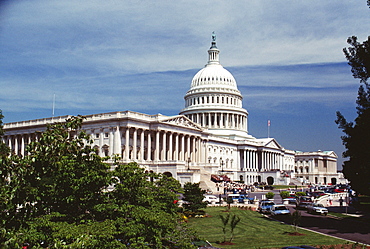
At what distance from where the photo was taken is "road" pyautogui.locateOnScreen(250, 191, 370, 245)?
120ft

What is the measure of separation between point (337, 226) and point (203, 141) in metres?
75.6

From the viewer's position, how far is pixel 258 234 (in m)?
36.9

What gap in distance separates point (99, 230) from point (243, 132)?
140m

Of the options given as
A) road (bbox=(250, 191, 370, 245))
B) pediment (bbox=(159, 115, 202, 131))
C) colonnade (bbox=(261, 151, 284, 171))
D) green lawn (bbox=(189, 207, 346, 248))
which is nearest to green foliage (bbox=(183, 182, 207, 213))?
green lawn (bbox=(189, 207, 346, 248))

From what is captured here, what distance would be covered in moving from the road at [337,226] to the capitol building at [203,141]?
134ft

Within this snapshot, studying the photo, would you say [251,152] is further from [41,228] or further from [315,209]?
[41,228]

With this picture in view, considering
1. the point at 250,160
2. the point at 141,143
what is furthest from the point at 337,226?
the point at 250,160

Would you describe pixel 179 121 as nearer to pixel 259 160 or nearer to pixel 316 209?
pixel 316 209

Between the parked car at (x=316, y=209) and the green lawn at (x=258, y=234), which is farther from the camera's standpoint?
the parked car at (x=316, y=209)

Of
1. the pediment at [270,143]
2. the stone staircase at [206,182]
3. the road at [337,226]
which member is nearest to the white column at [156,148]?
the stone staircase at [206,182]

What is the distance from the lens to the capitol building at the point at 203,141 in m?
93.2

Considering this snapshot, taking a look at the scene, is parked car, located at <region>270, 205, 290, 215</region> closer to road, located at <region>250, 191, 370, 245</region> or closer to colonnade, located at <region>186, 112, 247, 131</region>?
road, located at <region>250, 191, 370, 245</region>

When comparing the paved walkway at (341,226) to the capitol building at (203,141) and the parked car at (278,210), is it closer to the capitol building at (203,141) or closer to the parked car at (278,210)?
the parked car at (278,210)

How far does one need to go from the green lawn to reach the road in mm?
1957
